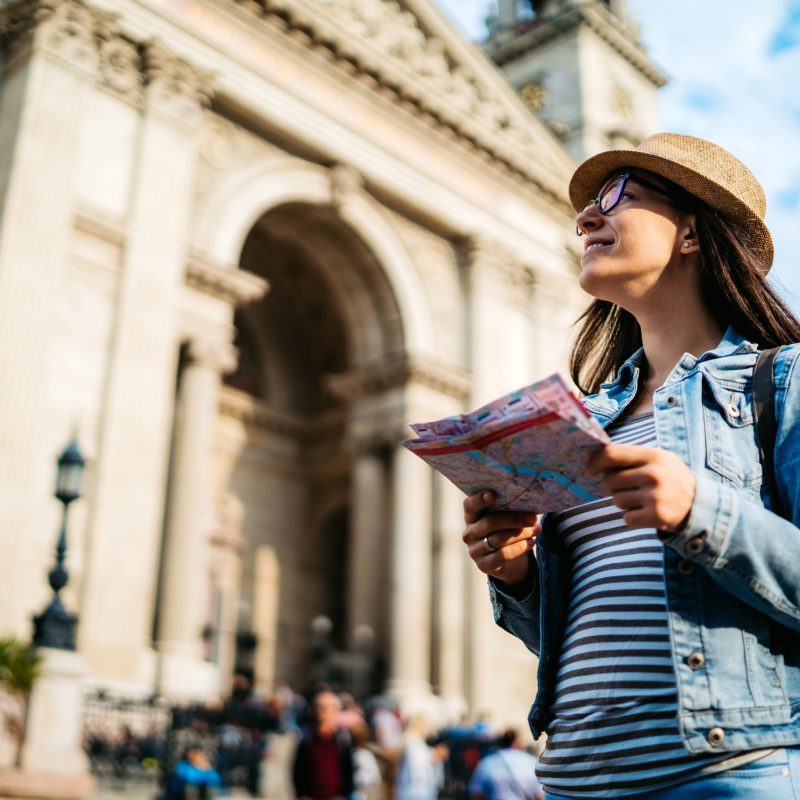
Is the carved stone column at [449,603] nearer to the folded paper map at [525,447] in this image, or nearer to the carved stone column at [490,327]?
the carved stone column at [490,327]

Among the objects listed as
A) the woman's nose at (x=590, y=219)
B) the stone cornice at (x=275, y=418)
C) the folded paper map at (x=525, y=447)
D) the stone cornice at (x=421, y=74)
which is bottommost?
the folded paper map at (x=525, y=447)

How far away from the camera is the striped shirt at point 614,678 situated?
76.4 inches

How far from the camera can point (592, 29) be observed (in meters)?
34.2

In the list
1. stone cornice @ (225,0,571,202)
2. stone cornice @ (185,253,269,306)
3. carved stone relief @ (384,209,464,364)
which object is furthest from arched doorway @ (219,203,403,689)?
stone cornice @ (185,253,269,306)

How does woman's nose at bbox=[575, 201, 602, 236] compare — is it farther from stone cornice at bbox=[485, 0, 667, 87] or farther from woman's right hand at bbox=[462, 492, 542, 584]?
stone cornice at bbox=[485, 0, 667, 87]

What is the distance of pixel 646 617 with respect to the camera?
2.04 m

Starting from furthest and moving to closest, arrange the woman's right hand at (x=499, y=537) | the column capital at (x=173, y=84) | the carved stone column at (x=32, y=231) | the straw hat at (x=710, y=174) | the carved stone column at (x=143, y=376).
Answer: the column capital at (x=173, y=84), the carved stone column at (x=143, y=376), the carved stone column at (x=32, y=231), the straw hat at (x=710, y=174), the woman's right hand at (x=499, y=537)

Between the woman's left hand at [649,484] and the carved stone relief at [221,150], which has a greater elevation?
the carved stone relief at [221,150]

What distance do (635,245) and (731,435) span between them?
544 mm

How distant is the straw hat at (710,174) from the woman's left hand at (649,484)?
849 mm

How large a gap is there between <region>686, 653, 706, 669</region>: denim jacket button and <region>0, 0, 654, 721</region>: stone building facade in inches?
533

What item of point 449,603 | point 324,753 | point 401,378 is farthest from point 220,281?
point 324,753

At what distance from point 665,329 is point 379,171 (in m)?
20.9

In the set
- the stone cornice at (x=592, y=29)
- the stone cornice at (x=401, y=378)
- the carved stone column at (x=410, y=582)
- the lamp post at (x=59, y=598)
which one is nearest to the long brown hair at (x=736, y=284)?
the lamp post at (x=59, y=598)
